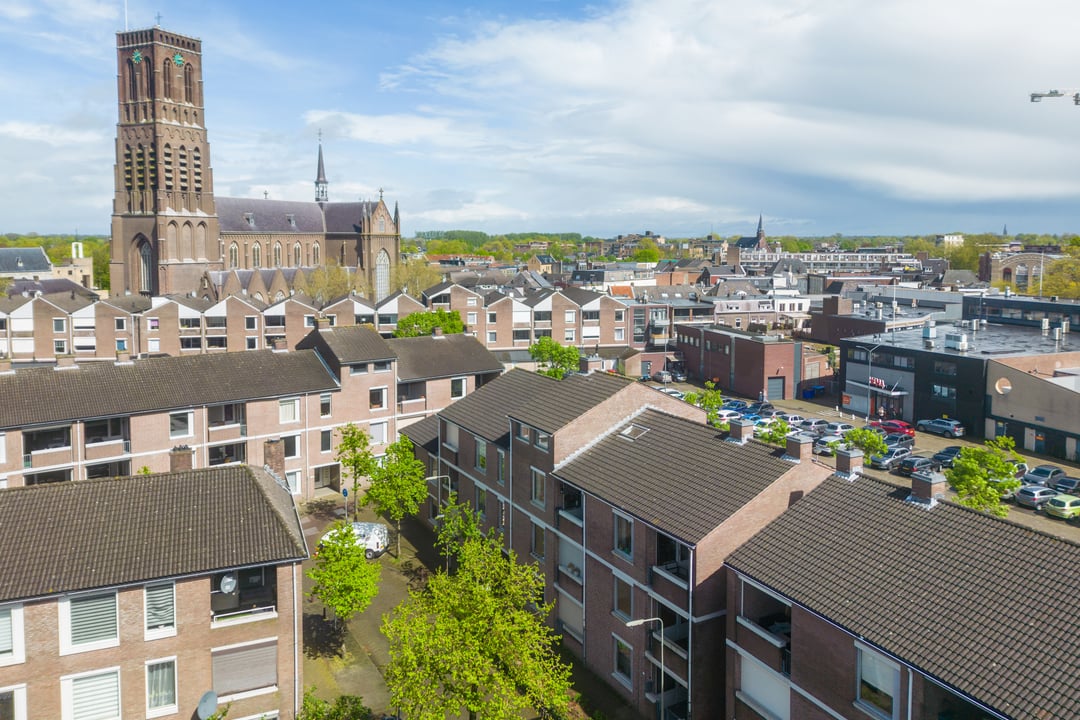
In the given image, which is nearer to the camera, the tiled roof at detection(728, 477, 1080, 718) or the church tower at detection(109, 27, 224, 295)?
the tiled roof at detection(728, 477, 1080, 718)

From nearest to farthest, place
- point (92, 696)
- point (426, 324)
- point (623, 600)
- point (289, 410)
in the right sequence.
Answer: point (92, 696) → point (623, 600) → point (289, 410) → point (426, 324)

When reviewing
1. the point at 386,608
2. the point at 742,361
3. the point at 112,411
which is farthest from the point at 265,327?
the point at 386,608

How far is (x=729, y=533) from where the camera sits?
23188 millimetres

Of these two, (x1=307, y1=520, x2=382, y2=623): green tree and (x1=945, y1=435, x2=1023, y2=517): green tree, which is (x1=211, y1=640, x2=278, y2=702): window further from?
(x1=945, y1=435, x2=1023, y2=517): green tree

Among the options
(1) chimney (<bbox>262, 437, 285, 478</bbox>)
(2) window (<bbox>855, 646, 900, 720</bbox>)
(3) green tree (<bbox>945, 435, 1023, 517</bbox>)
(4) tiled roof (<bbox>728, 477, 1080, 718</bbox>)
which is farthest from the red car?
(2) window (<bbox>855, 646, 900, 720</bbox>)

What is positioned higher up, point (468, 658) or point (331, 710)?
point (468, 658)

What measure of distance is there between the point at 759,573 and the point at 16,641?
19140 millimetres

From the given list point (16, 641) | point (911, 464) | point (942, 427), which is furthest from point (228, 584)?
point (942, 427)

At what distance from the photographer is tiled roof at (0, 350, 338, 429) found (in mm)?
38406

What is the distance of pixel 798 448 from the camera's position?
23953 mm

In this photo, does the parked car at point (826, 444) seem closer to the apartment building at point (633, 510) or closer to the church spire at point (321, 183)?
the apartment building at point (633, 510)

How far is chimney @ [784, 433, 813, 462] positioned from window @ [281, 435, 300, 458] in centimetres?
3090

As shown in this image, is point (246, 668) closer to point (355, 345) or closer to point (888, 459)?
point (355, 345)

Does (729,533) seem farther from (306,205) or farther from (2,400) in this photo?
(306,205)
